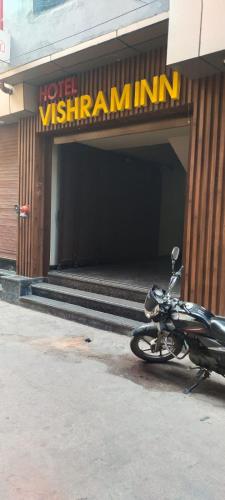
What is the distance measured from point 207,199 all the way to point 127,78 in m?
2.19

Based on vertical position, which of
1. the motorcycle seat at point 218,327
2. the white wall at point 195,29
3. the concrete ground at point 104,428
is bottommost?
the concrete ground at point 104,428

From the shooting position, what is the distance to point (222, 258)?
16.1 ft

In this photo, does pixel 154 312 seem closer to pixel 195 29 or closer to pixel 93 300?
pixel 93 300

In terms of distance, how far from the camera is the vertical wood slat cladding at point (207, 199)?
486 cm

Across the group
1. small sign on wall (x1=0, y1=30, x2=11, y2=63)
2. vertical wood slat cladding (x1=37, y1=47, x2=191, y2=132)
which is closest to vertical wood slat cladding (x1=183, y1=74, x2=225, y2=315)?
vertical wood slat cladding (x1=37, y1=47, x2=191, y2=132)

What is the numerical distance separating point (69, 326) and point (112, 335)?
75 centimetres

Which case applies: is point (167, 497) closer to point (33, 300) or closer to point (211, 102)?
point (211, 102)

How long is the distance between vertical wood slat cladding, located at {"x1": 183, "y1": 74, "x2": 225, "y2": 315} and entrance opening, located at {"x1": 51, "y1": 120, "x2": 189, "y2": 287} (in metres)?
1.23

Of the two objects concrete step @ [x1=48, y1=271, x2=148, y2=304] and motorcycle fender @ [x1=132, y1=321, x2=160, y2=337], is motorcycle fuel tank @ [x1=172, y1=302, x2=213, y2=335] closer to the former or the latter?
motorcycle fender @ [x1=132, y1=321, x2=160, y2=337]

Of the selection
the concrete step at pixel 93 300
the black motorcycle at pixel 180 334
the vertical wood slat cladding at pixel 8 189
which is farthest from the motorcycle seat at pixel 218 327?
the vertical wood slat cladding at pixel 8 189

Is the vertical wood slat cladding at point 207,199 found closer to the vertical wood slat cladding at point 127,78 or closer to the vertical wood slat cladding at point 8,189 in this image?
the vertical wood slat cladding at point 127,78

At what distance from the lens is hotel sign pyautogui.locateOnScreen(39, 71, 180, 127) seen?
5324mm

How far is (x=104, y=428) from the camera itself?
314 centimetres

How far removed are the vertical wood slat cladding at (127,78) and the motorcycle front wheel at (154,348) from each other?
2903mm
